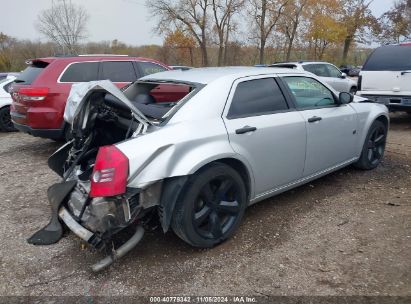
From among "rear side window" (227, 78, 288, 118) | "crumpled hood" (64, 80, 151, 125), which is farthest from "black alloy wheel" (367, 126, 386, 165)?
"crumpled hood" (64, 80, 151, 125)

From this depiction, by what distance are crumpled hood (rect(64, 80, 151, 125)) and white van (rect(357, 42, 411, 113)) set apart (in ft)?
22.6

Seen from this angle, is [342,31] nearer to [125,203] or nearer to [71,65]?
[71,65]

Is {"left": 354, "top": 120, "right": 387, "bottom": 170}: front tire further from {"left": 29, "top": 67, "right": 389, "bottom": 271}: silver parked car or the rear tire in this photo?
the rear tire

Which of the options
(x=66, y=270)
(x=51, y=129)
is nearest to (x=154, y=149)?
(x=66, y=270)

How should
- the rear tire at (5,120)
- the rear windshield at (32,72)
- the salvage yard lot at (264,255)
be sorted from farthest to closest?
the rear tire at (5,120) → the rear windshield at (32,72) → the salvage yard lot at (264,255)

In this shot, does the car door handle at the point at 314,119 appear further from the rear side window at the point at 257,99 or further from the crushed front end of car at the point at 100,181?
the crushed front end of car at the point at 100,181

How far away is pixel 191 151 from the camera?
3.11 metres

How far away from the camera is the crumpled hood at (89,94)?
3016mm

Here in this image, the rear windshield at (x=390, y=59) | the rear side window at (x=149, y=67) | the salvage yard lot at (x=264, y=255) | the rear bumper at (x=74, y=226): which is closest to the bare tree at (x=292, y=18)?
the rear windshield at (x=390, y=59)

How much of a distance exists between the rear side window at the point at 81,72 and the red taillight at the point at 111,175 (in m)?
4.07

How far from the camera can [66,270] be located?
3141 millimetres

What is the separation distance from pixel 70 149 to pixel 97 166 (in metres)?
1.36

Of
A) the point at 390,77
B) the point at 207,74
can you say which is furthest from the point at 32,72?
the point at 390,77

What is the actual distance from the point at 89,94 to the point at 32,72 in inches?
157
